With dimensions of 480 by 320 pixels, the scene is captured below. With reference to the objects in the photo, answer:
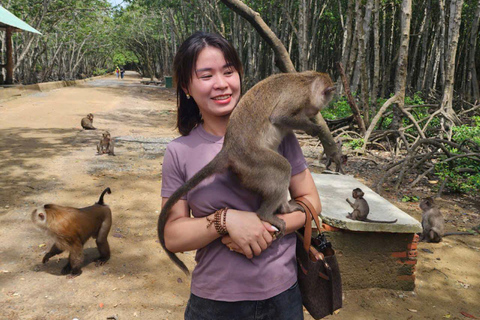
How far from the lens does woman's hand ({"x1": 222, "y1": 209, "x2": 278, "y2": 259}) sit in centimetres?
156

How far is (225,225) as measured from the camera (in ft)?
5.13

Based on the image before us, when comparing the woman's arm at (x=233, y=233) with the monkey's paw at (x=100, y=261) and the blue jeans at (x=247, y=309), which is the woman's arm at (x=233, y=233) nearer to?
the blue jeans at (x=247, y=309)

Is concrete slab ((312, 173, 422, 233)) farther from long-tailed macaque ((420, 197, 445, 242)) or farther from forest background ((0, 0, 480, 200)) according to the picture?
forest background ((0, 0, 480, 200))

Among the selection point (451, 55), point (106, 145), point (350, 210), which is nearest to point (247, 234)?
point (350, 210)

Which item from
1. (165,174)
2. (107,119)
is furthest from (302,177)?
(107,119)

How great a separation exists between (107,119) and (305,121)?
14134 mm

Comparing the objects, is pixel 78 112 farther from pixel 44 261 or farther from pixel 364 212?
pixel 364 212

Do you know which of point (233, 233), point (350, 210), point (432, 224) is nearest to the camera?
point (233, 233)

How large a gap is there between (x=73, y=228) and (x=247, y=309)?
307 centimetres

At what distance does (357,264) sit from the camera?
4.07 m

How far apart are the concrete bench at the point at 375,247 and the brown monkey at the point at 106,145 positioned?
6408mm

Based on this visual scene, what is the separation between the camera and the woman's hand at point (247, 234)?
1.56 m

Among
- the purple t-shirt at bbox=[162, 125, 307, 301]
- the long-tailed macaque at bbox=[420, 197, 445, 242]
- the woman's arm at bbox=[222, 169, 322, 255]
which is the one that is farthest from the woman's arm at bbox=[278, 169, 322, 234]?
the long-tailed macaque at bbox=[420, 197, 445, 242]

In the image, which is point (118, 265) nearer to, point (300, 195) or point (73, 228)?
point (73, 228)
